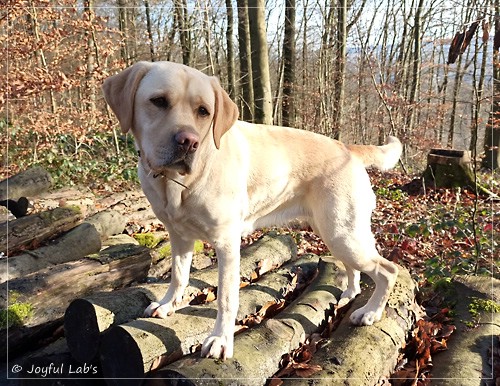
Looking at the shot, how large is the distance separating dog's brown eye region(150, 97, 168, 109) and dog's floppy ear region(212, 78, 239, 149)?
37 cm

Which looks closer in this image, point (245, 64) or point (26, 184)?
point (26, 184)

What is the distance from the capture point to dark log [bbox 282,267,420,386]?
2658 mm

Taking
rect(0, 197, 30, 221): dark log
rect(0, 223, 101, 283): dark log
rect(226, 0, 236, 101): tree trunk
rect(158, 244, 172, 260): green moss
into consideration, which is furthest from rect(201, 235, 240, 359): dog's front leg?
rect(226, 0, 236, 101): tree trunk

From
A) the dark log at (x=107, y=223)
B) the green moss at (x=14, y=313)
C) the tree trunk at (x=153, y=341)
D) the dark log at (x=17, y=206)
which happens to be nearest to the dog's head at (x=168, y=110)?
the tree trunk at (x=153, y=341)

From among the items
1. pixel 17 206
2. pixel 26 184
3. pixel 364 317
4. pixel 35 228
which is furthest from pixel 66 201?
pixel 364 317

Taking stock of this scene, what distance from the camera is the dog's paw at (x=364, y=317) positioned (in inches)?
125

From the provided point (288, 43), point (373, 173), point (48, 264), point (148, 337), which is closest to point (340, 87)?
point (288, 43)

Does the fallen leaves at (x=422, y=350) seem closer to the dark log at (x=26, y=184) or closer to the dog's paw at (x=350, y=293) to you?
the dog's paw at (x=350, y=293)

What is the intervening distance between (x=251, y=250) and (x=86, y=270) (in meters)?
1.60

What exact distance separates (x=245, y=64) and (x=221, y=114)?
32.4ft

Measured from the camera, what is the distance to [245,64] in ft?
39.8

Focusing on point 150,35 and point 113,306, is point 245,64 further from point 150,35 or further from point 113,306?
point 113,306

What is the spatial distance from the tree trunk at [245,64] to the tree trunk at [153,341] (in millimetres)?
6858

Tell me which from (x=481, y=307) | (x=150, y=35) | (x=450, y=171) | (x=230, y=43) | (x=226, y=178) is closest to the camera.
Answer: (x=226, y=178)
